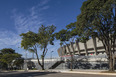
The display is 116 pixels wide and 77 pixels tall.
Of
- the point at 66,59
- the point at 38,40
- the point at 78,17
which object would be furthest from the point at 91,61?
the point at 78,17

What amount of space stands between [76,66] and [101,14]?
26977mm

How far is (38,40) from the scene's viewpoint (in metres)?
44.2

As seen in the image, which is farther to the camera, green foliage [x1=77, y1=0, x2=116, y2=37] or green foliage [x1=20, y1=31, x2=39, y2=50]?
green foliage [x1=20, y1=31, x2=39, y2=50]

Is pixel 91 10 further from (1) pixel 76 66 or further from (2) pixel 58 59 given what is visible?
(2) pixel 58 59

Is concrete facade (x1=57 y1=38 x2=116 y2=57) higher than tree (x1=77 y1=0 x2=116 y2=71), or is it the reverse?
tree (x1=77 y1=0 x2=116 y2=71)

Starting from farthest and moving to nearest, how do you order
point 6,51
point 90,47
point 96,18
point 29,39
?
1. point 6,51
2. point 90,47
3. point 29,39
4. point 96,18

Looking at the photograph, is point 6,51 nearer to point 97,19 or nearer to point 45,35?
point 45,35

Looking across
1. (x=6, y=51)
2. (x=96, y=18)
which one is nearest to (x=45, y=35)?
(x=96, y=18)

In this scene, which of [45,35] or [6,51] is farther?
[6,51]

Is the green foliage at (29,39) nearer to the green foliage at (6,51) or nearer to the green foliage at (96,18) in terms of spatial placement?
the green foliage at (96,18)

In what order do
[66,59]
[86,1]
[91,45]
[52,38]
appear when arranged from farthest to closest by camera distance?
[91,45] → [66,59] → [52,38] → [86,1]

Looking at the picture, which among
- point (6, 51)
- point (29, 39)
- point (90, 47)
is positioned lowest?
point (6, 51)

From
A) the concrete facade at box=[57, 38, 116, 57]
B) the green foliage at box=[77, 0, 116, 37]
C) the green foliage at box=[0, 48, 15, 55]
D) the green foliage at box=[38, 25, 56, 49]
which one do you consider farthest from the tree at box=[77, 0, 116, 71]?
the green foliage at box=[0, 48, 15, 55]

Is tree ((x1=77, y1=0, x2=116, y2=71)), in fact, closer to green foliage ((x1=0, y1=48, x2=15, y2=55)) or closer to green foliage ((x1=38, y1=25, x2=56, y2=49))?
green foliage ((x1=38, y1=25, x2=56, y2=49))
